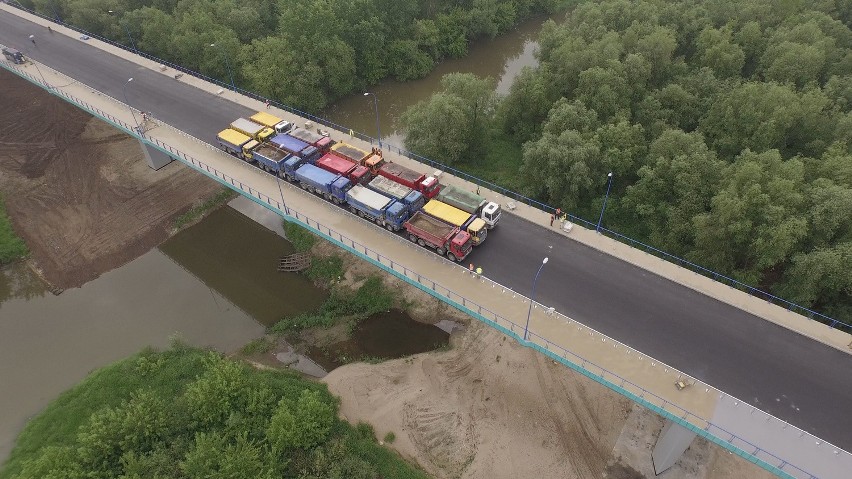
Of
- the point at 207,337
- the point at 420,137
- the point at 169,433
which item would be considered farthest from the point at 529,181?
the point at 169,433

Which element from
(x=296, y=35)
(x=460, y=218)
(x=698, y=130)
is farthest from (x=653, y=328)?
(x=296, y=35)

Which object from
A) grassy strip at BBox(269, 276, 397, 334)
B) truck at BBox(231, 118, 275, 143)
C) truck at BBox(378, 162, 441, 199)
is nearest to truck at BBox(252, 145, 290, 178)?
truck at BBox(231, 118, 275, 143)

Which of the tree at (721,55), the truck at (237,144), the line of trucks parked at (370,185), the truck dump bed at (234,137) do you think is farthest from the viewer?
the tree at (721,55)

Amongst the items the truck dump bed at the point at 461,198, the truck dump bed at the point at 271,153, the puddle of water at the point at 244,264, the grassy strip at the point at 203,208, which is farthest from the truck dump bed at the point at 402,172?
the grassy strip at the point at 203,208

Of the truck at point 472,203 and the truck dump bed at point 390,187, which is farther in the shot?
the truck dump bed at point 390,187

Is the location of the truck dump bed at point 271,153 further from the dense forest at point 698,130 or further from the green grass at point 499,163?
the green grass at point 499,163

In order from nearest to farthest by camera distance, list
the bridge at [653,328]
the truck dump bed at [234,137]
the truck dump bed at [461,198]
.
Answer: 1. the bridge at [653,328]
2. the truck dump bed at [461,198]
3. the truck dump bed at [234,137]

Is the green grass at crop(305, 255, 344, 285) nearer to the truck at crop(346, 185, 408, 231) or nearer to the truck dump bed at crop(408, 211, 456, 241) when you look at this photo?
the truck at crop(346, 185, 408, 231)
